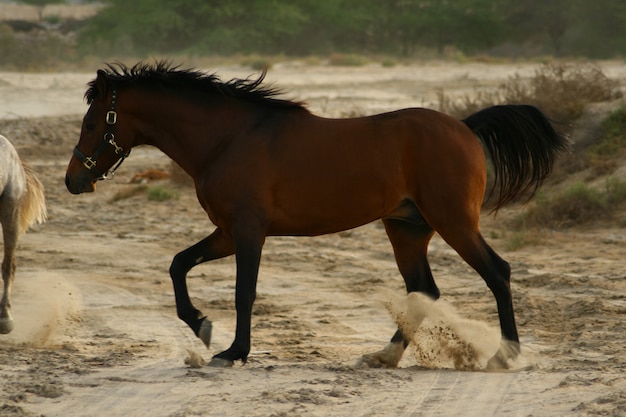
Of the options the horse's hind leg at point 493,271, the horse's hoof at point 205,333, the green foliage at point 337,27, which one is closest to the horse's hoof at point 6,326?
the horse's hoof at point 205,333

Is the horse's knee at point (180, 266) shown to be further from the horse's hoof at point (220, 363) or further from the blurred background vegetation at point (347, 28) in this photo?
the blurred background vegetation at point (347, 28)

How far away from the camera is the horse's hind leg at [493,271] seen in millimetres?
6711

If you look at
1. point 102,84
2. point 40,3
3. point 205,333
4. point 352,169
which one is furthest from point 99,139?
point 40,3

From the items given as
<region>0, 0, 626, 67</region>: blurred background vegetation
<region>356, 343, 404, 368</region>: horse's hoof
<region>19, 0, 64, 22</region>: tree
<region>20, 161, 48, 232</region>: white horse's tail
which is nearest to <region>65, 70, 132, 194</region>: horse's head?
<region>20, 161, 48, 232</region>: white horse's tail

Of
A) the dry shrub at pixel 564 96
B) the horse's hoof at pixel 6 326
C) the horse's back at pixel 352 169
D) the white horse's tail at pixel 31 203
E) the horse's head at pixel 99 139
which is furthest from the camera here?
the dry shrub at pixel 564 96

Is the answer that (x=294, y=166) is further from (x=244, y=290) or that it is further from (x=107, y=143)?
(x=107, y=143)

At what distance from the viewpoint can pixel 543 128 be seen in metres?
7.26

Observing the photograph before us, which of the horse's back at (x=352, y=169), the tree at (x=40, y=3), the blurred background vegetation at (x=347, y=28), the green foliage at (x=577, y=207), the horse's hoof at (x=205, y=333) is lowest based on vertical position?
the horse's hoof at (x=205, y=333)

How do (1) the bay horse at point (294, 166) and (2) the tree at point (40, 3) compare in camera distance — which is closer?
(1) the bay horse at point (294, 166)

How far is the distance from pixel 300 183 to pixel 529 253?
4.91m

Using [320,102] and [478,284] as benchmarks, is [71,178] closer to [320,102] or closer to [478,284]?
[478,284]

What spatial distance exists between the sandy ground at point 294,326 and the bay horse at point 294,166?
0.44 metres

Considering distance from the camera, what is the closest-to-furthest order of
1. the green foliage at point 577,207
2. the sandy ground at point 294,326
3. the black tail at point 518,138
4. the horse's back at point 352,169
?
the sandy ground at point 294,326 → the horse's back at point 352,169 → the black tail at point 518,138 → the green foliage at point 577,207

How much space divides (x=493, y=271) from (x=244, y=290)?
5.08ft
